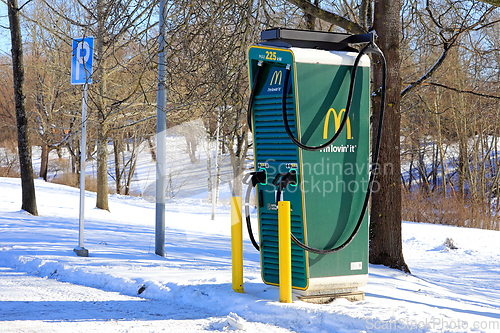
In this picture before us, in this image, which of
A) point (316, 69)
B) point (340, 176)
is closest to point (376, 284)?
point (340, 176)

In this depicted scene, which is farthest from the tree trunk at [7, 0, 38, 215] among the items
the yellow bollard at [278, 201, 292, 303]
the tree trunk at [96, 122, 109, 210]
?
the yellow bollard at [278, 201, 292, 303]

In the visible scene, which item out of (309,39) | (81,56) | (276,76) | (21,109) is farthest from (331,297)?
(21,109)

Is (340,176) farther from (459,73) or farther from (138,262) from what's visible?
(459,73)

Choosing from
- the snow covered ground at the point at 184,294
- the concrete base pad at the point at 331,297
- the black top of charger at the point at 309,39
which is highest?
the black top of charger at the point at 309,39

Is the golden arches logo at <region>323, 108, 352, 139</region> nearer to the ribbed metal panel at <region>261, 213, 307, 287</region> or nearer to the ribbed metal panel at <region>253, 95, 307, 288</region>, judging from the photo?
the ribbed metal panel at <region>253, 95, 307, 288</region>

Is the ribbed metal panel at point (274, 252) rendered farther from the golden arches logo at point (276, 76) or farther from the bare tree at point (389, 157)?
the bare tree at point (389, 157)

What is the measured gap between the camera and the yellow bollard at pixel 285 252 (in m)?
3.69

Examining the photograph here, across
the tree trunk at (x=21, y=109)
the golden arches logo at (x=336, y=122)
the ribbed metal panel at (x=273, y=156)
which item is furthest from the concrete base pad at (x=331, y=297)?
the tree trunk at (x=21, y=109)

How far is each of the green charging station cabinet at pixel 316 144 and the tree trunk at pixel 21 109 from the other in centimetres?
893

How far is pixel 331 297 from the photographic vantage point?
4.03m

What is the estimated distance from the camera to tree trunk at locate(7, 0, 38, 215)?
1098 cm

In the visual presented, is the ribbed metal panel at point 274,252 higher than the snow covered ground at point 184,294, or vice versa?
the ribbed metal panel at point 274,252

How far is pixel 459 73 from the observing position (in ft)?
69.6

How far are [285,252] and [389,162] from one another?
3518 mm
